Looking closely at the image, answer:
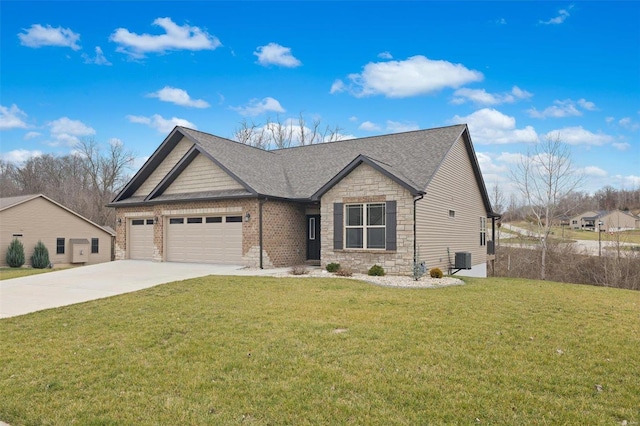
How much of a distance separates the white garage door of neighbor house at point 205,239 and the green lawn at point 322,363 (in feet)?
26.1

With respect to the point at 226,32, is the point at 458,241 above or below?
below

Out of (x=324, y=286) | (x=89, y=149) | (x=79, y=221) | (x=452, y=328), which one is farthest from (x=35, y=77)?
(x=89, y=149)

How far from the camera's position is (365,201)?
15.0 meters

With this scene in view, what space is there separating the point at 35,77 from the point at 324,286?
19.0m

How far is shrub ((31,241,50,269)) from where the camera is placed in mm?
28609

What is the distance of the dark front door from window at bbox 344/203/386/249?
290cm

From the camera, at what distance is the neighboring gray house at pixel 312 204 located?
584 inches

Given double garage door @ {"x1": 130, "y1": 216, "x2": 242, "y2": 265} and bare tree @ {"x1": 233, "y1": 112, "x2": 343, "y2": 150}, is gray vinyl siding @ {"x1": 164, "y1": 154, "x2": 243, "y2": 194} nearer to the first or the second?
double garage door @ {"x1": 130, "y1": 216, "x2": 242, "y2": 265}

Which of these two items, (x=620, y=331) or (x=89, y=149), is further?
(x=89, y=149)

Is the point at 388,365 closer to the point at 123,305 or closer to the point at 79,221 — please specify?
the point at 123,305

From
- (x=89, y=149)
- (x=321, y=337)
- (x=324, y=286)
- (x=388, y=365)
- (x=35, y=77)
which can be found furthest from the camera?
(x=89, y=149)

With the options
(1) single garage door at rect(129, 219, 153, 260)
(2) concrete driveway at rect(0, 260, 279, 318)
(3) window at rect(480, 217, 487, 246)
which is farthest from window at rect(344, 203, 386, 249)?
(1) single garage door at rect(129, 219, 153, 260)

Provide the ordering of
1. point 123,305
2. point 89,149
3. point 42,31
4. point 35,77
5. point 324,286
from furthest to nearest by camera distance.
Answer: point 89,149, point 35,77, point 42,31, point 324,286, point 123,305

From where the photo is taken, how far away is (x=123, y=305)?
9.23m
